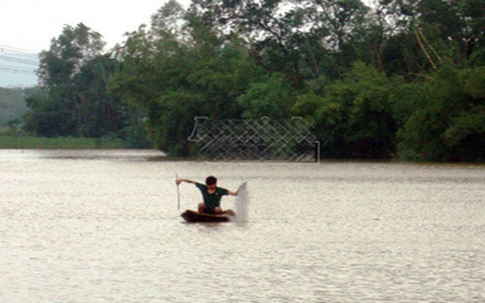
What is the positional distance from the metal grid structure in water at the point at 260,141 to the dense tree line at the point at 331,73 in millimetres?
1040

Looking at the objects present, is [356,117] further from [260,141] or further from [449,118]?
[449,118]

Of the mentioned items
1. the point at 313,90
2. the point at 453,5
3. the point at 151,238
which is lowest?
the point at 151,238

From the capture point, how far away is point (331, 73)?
7238cm

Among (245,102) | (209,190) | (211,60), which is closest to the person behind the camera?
(209,190)

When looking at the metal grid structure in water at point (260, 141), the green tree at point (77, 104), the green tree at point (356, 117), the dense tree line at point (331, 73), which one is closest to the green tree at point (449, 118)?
the dense tree line at point (331, 73)

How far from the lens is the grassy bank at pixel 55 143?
338ft

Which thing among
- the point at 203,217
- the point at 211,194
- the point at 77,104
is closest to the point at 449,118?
the point at 203,217

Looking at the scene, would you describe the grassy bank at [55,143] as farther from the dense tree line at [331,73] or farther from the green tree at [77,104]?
the dense tree line at [331,73]

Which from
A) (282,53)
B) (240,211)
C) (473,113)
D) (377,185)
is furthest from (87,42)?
(240,211)

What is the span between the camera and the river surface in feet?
36.6

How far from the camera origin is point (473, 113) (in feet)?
171

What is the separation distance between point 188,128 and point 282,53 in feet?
38.8

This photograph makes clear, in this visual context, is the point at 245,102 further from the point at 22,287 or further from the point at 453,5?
the point at 22,287

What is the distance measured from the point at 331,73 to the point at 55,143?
132 ft
